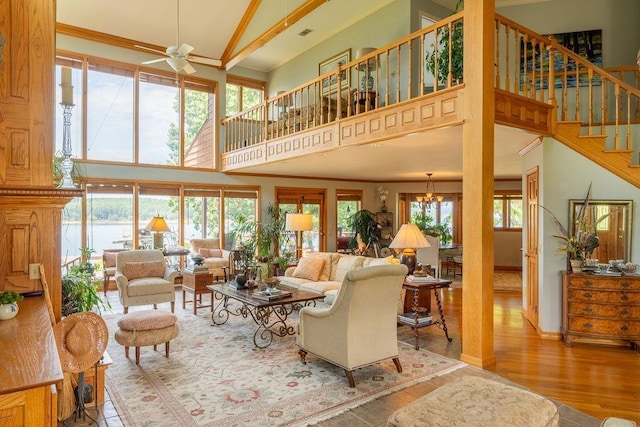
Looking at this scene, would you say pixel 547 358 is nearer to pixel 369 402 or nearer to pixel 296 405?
pixel 369 402

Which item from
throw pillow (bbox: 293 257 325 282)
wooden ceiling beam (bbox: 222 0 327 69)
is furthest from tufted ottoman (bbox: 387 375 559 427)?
wooden ceiling beam (bbox: 222 0 327 69)

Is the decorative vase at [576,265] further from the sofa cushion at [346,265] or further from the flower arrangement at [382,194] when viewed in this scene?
the flower arrangement at [382,194]

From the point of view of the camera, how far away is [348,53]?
26.5 feet

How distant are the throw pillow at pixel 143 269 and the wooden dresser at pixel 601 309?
5.63 meters

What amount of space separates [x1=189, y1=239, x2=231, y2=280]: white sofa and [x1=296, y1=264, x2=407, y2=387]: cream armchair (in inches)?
186

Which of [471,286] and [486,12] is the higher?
[486,12]

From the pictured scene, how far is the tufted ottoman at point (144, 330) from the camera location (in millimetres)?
3742

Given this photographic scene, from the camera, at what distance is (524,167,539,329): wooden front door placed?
508 cm

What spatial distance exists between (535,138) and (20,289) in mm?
5526

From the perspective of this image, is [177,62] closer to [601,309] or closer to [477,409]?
[477,409]

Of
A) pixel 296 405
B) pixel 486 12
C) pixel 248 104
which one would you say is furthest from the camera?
pixel 248 104

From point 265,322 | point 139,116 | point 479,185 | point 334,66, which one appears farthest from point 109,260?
point 479,185

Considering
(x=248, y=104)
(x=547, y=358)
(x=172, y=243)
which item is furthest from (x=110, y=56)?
(x=547, y=358)

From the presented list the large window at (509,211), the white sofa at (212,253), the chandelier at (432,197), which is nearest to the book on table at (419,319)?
the white sofa at (212,253)
